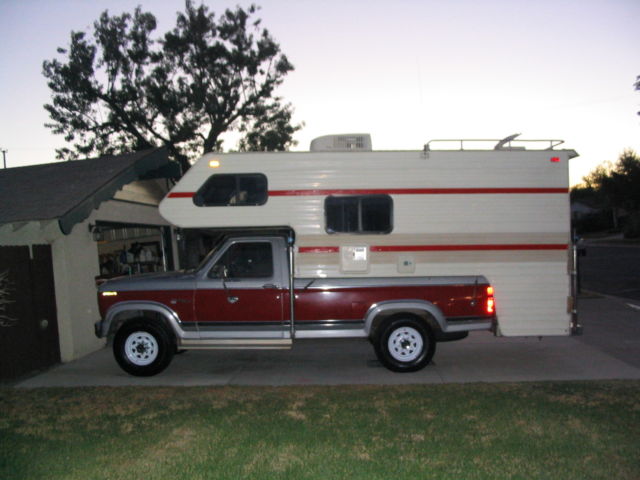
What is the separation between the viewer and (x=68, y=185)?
9.23m

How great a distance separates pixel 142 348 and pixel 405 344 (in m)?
3.80

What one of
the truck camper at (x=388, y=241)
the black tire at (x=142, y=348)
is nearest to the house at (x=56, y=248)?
the black tire at (x=142, y=348)

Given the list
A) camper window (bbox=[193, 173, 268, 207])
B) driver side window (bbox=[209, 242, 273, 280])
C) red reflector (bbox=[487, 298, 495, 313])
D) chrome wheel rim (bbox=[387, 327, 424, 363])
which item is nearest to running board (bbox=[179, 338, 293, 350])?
driver side window (bbox=[209, 242, 273, 280])

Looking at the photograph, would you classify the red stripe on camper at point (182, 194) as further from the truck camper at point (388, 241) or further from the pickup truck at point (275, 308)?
the pickup truck at point (275, 308)

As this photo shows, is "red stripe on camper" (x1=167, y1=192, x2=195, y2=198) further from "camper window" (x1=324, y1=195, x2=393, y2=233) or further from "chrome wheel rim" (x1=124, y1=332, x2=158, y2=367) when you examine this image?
"chrome wheel rim" (x1=124, y1=332, x2=158, y2=367)

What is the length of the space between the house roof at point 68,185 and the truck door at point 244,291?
2.44 meters

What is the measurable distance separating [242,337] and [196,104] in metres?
16.0

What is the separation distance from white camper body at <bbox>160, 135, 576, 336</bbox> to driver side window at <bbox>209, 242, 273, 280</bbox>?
0.32m

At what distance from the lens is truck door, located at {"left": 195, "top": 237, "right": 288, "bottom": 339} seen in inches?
285

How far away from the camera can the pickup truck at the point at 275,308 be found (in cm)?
717

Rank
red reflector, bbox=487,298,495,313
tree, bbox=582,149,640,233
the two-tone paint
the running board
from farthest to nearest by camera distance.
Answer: tree, bbox=582,149,640,233 < the running board < the two-tone paint < red reflector, bbox=487,298,495,313

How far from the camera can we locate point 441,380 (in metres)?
6.84

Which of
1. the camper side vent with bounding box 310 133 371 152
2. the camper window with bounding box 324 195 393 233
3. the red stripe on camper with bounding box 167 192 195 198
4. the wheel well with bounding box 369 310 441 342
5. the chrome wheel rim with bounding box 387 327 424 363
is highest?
the camper side vent with bounding box 310 133 371 152

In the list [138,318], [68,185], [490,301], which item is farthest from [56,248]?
[490,301]
